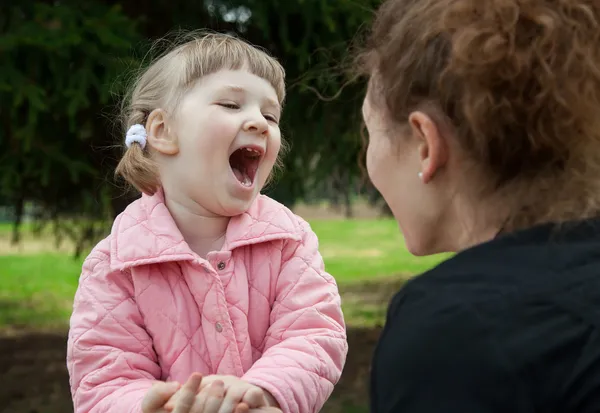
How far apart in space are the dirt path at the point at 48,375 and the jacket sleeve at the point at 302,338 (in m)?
4.27

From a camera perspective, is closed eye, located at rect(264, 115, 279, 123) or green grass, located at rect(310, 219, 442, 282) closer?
closed eye, located at rect(264, 115, 279, 123)

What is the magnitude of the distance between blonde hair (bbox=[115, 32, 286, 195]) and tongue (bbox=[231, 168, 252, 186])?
0.70 feet

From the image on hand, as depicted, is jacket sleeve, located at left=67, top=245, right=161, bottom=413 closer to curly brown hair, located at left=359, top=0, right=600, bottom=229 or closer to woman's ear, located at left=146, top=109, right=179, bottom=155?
woman's ear, located at left=146, top=109, right=179, bottom=155

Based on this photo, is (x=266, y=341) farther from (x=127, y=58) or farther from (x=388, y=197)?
(x=127, y=58)

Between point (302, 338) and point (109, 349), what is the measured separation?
0.46m

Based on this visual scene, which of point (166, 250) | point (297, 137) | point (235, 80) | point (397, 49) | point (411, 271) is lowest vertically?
point (411, 271)

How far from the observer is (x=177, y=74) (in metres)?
2.29

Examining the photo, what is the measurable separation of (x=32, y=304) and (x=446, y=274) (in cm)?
1180

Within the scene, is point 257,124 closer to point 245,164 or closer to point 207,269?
point 245,164

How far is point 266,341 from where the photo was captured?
2189 mm

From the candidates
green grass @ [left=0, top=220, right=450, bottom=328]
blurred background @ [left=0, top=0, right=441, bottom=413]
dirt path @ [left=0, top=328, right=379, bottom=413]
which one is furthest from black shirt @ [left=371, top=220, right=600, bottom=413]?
green grass @ [left=0, top=220, right=450, bottom=328]

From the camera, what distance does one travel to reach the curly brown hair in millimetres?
1304

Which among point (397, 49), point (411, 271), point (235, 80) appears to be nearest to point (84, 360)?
point (235, 80)

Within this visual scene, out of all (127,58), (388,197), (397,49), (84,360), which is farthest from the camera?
(127,58)
